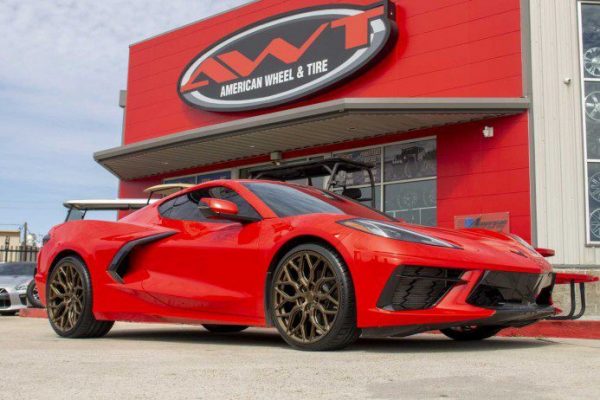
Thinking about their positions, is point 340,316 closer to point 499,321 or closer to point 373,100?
point 499,321

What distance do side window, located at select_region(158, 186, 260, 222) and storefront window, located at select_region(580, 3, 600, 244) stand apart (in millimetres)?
8330

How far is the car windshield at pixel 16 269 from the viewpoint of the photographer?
14.0 m

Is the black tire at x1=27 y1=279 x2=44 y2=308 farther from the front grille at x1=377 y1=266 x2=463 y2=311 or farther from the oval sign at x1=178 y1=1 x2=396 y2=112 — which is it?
the front grille at x1=377 y1=266 x2=463 y2=311

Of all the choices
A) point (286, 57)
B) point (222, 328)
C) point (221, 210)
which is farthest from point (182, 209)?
point (286, 57)

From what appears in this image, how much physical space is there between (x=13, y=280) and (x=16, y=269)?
125cm

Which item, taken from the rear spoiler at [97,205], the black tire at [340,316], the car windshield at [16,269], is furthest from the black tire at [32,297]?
the black tire at [340,316]

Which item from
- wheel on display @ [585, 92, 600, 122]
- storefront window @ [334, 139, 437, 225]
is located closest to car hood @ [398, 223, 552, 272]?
wheel on display @ [585, 92, 600, 122]

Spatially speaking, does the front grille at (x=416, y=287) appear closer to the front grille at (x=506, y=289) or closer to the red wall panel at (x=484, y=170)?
the front grille at (x=506, y=289)

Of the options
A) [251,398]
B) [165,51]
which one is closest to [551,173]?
[251,398]

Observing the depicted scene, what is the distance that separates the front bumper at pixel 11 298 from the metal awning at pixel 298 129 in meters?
5.29

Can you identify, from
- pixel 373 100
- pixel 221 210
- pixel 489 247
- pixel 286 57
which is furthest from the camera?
pixel 286 57

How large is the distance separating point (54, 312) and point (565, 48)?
A: 10.0 m

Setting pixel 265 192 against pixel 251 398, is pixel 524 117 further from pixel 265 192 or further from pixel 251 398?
pixel 251 398

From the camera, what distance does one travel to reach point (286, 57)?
16.8 meters
